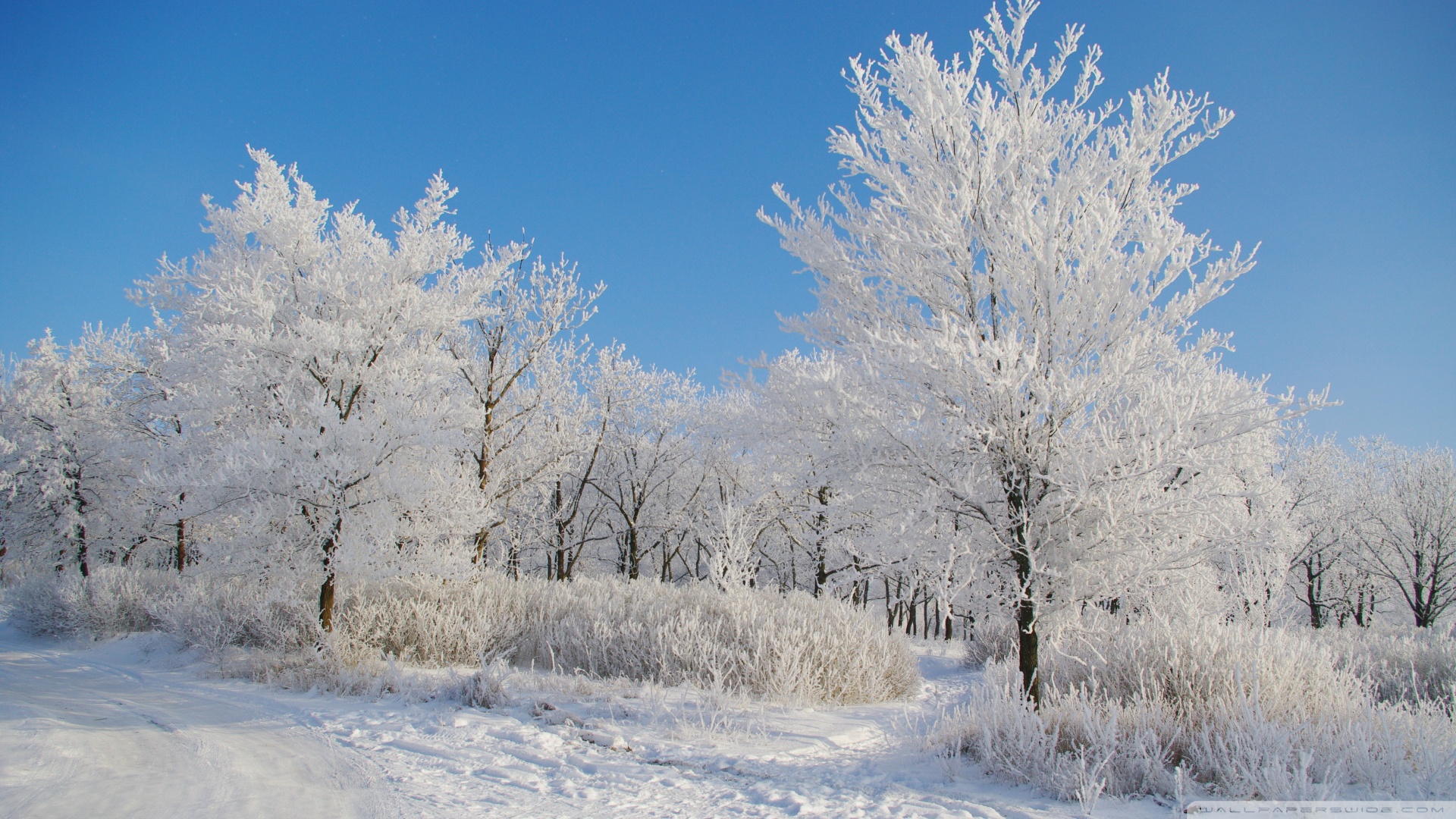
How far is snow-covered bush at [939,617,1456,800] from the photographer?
3383 mm

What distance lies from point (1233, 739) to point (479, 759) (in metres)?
4.45

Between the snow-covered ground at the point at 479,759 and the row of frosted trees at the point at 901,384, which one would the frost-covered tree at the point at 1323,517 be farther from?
the snow-covered ground at the point at 479,759

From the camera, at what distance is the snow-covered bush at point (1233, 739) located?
3383mm

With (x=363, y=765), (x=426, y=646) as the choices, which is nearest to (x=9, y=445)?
(x=426, y=646)

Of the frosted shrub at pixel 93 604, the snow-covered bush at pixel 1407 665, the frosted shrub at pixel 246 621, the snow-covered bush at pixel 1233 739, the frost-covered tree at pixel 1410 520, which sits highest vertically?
the frost-covered tree at pixel 1410 520

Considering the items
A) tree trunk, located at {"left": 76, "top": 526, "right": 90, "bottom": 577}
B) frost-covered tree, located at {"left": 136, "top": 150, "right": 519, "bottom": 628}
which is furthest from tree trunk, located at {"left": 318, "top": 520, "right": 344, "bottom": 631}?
tree trunk, located at {"left": 76, "top": 526, "right": 90, "bottom": 577}

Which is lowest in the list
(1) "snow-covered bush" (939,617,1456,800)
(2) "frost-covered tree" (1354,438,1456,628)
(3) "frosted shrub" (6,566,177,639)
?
(3) "frosted shrub" (6,566,177,639)

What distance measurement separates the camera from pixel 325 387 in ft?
29.2

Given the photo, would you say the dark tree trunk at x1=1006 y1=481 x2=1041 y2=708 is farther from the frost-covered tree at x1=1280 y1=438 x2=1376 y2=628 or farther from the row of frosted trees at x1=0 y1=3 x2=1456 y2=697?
the frost-covered tree at x1=1280 y1=438 x2=1376 y2=628

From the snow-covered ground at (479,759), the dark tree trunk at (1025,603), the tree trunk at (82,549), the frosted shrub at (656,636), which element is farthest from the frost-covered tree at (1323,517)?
the tree trunk at (82,549)

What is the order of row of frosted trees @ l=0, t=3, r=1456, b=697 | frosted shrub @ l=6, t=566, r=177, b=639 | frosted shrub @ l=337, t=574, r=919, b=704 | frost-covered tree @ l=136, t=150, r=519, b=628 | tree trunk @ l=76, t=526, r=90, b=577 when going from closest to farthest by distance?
row of frosted trees @ l=0, t=3, r=1456, b=697 → frosted shrub @ l=337, t=574, r=919, b=704 → frost-covered tree @ l=136, t=150, r=519, b=628 → frosted shrub @ l=6, t=566, r=177, b=639 → tree trunk @ l=76, t=526, r=90, b=577

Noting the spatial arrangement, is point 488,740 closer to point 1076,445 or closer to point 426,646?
point 426,646

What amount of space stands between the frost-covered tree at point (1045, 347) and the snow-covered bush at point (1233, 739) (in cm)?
90

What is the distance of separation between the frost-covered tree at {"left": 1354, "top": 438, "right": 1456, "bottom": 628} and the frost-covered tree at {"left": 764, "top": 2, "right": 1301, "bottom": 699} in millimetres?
27875
